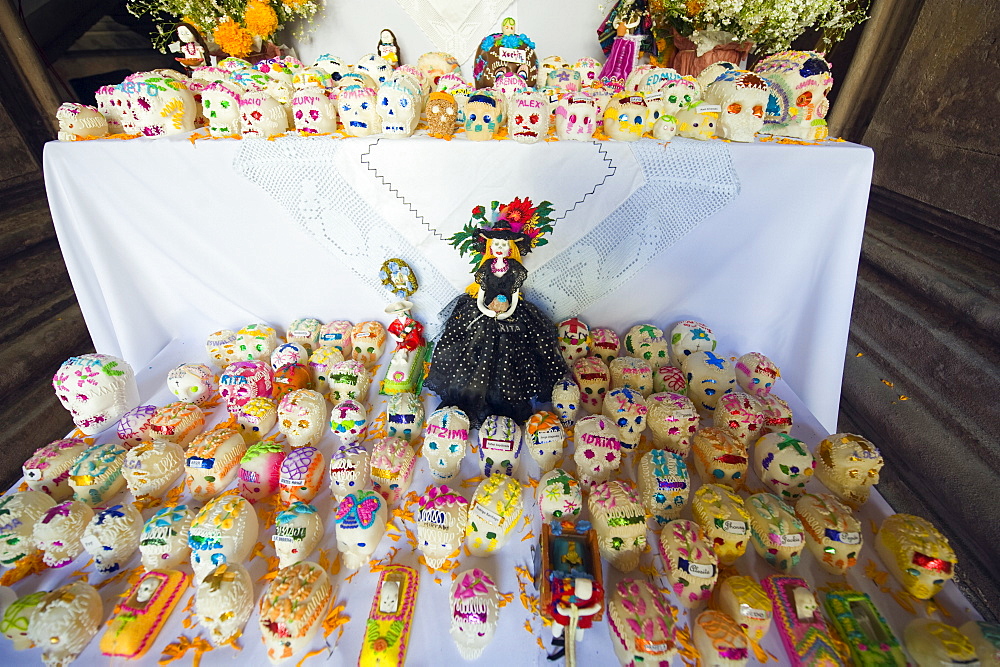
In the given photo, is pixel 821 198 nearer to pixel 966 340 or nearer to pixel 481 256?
pixel 966 340

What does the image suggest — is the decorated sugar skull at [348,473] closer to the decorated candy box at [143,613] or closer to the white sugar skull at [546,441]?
the decorated candy box at [143,613]

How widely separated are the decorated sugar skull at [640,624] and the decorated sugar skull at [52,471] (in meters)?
1.81

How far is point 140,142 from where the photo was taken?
5.67ft

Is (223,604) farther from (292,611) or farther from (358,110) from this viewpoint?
(358,110)

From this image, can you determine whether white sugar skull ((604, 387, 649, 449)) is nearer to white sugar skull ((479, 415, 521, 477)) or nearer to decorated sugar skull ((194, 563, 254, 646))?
white sugar skull ((479, 415, 521, 477))

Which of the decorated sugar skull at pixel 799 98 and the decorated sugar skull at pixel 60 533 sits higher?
the decorated sugar skull at pixel 799 98

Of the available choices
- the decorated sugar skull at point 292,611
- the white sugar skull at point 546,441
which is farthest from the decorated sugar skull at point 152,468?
the white sugar skull at point 546,441

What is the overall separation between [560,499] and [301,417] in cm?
98

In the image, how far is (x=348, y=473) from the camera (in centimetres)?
142

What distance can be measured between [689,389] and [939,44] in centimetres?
262

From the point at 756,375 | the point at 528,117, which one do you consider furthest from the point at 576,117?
the point at 756,375

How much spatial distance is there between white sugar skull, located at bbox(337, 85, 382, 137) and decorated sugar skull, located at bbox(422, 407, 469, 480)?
1205 mm

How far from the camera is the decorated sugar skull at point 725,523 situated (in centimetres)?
126

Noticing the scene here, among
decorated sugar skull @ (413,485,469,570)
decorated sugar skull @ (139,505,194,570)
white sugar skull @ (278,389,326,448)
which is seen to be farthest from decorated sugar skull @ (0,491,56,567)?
decorated sugar skull @ (413,485,469,570)
